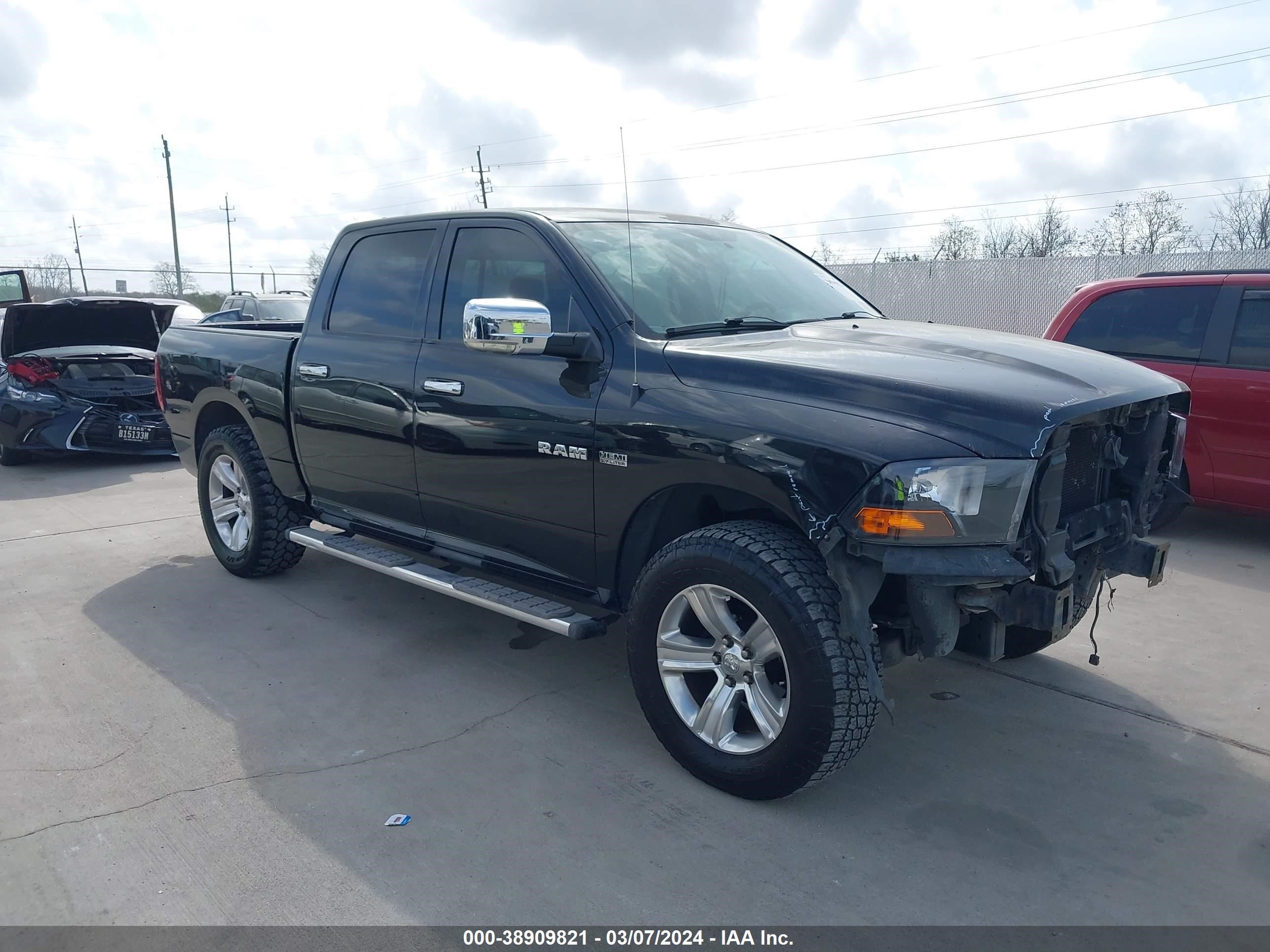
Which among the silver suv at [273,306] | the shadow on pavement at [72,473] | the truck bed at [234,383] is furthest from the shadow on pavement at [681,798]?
the silver suv at [273,306]

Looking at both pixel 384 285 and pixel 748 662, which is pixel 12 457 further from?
pixel 748 662

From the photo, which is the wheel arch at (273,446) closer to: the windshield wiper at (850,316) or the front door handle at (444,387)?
the front door handle at (444,387)

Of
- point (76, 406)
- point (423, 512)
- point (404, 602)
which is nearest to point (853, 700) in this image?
point (423, 512)

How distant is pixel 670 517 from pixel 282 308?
16.2 metres

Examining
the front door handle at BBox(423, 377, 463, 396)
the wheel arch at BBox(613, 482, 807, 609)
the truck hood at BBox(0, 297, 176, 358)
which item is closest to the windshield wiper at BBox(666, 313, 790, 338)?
the wheel arch at BBox(613, 482, 807, 609)

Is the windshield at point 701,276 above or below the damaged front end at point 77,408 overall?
above

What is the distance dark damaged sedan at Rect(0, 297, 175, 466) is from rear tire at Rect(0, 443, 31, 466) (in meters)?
0.01

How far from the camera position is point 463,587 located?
4.25 meters

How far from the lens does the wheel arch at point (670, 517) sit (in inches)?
138

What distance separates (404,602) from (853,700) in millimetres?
3182

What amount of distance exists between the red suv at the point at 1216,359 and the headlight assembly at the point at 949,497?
405 centimetres

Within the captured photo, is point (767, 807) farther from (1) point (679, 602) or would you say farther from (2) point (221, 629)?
(2) point (221, 629)

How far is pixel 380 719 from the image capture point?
4066 mm

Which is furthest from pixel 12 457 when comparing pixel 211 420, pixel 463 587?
pixel 463 587
